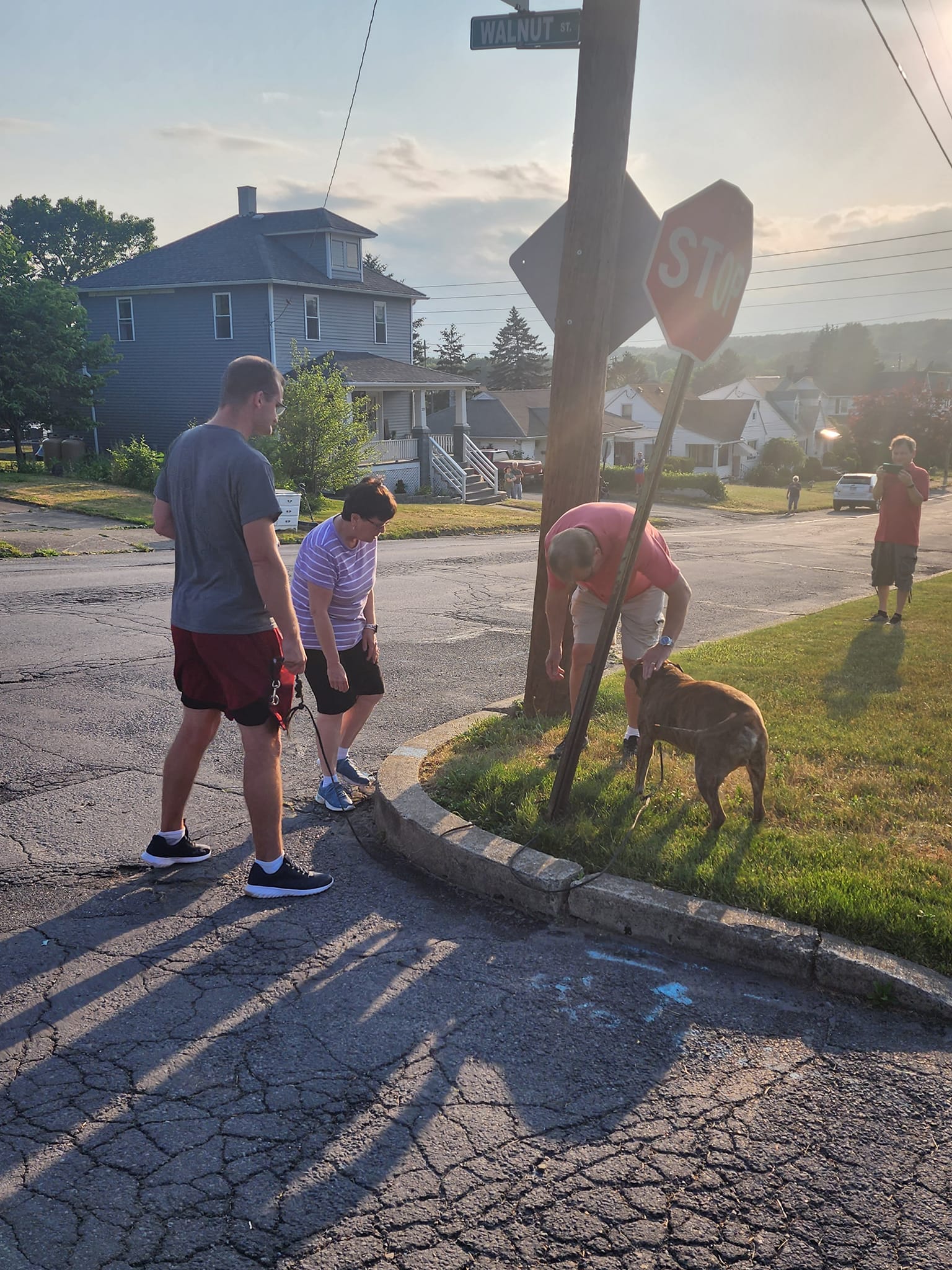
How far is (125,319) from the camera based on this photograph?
34.2 metres

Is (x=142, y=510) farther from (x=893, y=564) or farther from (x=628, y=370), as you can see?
(x=628, y=370)

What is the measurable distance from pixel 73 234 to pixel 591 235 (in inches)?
2957

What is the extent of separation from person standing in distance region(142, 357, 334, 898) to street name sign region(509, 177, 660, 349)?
8.11ft

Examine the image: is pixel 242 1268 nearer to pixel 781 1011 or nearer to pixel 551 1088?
pixel 551 1088

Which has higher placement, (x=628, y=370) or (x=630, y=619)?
(x=628, y=370)

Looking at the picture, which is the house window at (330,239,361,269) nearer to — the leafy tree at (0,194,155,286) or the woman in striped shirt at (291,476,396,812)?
the woman in striped shirt at (291,476,396,812)

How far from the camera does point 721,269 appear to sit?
4648 millimetres

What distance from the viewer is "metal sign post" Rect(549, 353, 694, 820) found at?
457 centimetres

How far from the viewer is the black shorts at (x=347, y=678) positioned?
5.16 meters

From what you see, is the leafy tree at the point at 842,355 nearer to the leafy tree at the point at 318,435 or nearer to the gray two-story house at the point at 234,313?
the gray two-story house at the point at 234,313

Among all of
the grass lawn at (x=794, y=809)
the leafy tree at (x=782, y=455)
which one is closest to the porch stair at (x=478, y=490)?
the grass lawn at (x=794, y=809)

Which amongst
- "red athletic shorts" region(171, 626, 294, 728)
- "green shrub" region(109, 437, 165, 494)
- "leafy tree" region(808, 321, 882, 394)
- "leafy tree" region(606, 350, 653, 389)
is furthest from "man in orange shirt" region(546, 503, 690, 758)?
"leafy tree" region(808, 321, 882, 394)

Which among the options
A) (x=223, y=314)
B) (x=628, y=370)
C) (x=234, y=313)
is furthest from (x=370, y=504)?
(x=628, y=370)

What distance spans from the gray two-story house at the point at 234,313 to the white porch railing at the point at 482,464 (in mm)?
2696
